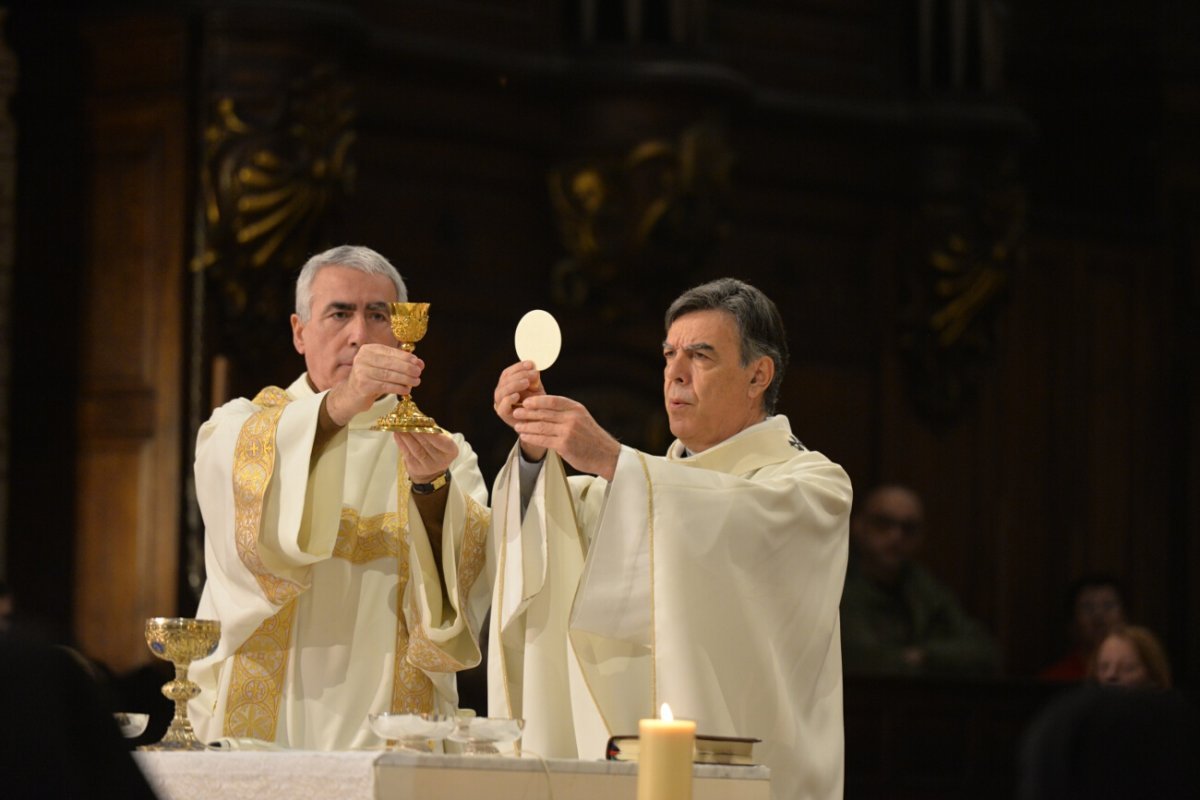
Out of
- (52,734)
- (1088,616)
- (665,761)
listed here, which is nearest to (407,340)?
(665,761)

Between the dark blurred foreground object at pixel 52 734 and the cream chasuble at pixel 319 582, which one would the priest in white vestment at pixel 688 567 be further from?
the dark blurred foreground object at pixel 52 734

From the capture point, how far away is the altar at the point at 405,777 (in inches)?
161

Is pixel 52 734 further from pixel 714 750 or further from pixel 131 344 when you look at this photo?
pixel 131 344

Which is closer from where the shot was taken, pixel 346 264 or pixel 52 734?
pixel 52 734

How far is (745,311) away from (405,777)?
1596 mm

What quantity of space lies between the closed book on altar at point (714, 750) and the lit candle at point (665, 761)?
42 centimetres

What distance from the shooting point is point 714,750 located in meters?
4.30

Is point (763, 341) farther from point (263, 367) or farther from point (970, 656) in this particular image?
point (970, 656)

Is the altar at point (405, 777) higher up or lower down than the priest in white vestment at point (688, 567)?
lower down

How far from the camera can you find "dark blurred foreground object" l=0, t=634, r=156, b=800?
2.78 meters

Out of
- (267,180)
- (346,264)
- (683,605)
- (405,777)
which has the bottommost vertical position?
(405,777)

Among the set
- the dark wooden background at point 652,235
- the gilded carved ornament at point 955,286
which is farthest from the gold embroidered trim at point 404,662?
the gilded carved ornament at point 955,286

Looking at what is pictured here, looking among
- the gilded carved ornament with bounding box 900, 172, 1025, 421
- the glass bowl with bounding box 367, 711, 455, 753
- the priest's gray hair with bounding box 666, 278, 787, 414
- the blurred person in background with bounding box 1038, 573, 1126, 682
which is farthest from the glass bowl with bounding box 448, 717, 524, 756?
the gilded carved ornament with bounding box 900, 172, 1025, 421

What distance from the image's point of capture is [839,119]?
10.5 m
